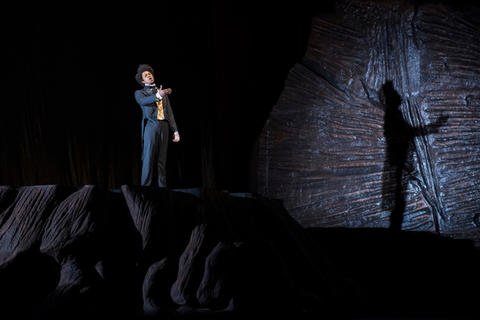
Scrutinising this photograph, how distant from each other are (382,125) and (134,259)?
6.27 ft

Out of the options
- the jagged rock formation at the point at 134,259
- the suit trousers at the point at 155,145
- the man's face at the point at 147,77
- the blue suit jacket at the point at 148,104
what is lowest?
the jagged rock formation at the point at 134,259

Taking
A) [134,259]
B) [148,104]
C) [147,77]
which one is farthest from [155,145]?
[134,259]

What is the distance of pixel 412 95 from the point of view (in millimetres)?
3205

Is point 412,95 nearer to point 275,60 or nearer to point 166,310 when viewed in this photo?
point 275,60

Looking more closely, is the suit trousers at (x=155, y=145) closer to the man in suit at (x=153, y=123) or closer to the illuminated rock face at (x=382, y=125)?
the man in suit at (x=153, y=123)

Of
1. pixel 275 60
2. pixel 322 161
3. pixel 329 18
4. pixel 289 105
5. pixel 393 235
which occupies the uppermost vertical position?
A: pixel 329 18

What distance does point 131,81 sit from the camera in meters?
4.18

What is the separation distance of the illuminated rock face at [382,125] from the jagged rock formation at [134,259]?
4.10ft

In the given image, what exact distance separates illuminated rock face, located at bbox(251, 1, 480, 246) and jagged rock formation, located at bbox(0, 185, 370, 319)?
1.25 meters

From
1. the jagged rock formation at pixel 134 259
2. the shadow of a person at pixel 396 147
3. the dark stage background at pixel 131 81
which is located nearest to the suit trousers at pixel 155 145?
the jagged rock formation at pixel 134 259

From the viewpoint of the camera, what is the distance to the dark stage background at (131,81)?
367 cm

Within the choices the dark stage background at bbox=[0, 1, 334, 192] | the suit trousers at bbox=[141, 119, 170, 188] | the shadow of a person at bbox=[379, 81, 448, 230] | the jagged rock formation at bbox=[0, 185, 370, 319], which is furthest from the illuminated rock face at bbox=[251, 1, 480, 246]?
the jagged rock formation at bbox=[0, 185, 370, 319]

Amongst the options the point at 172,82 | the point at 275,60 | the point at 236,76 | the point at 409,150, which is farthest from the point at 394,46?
the point at 172,82

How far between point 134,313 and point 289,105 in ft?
6.77
